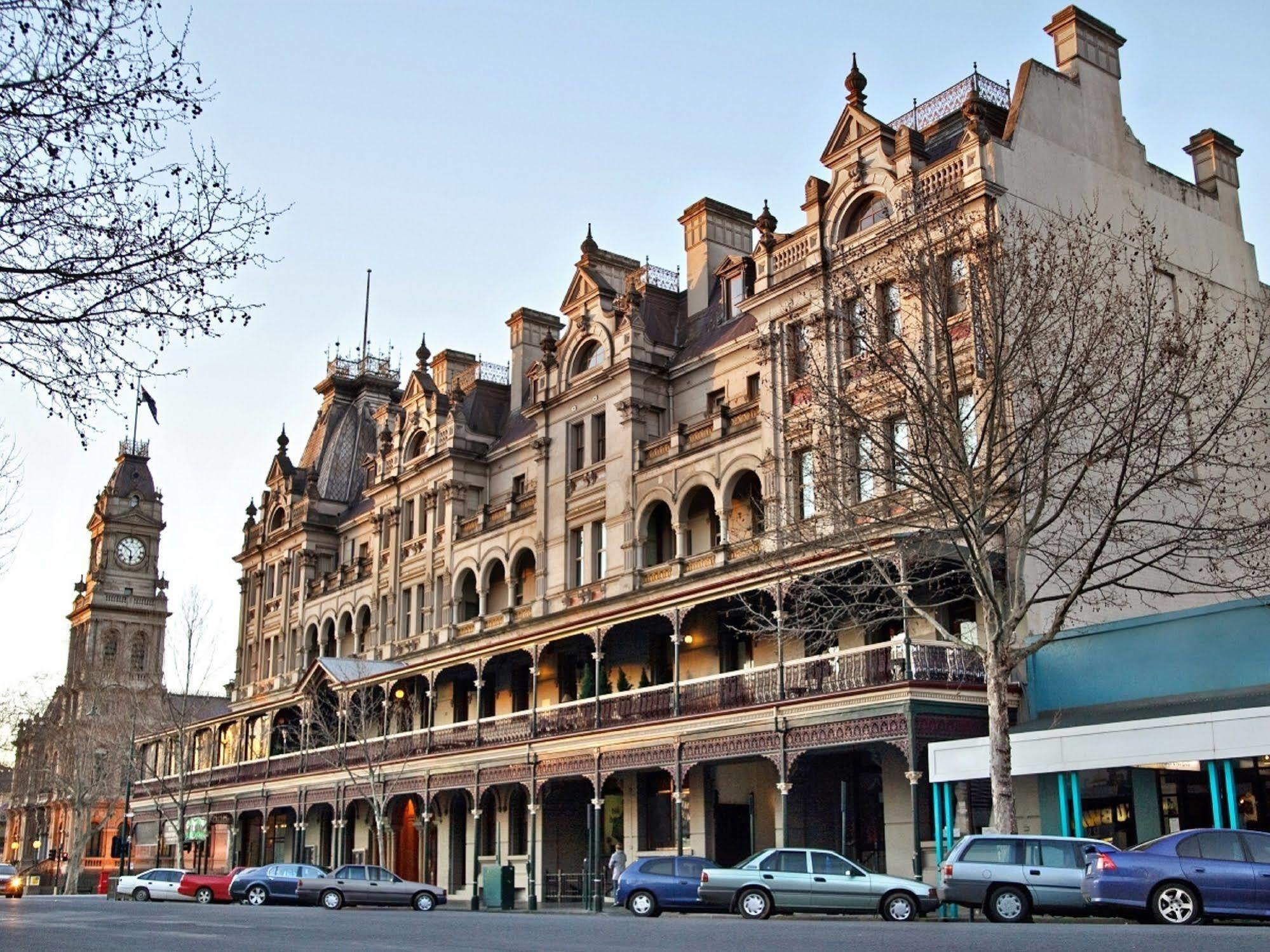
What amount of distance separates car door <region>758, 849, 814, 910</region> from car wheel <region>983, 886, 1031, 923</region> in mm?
3829

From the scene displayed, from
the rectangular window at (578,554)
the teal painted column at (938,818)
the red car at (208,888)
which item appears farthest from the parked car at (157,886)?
the teal painted column at (938,818)

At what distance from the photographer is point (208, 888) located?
4062cm

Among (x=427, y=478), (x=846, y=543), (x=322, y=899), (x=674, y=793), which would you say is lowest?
(x=322, y=899)

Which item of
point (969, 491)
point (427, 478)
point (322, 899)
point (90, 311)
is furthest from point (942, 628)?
point (427, 478)

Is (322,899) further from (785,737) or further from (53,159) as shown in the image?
(53,159)

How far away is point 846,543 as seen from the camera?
27.8 m

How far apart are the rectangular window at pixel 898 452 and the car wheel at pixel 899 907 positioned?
6728 mm

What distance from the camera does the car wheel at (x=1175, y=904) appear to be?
17469 millimetres

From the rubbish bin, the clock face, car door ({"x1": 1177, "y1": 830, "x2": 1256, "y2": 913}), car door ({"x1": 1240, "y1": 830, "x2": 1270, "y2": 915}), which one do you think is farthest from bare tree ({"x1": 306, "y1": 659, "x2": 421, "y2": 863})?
the clock face

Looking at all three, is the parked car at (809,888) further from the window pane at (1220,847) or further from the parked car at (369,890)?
the parked car at (369,890)

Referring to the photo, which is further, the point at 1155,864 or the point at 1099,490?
the point at 1099,490

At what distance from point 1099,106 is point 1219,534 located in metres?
15.1

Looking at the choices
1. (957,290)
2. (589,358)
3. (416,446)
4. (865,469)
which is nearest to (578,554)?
(589,358)

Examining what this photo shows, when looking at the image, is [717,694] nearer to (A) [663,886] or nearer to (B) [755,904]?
(A) [663,886]
